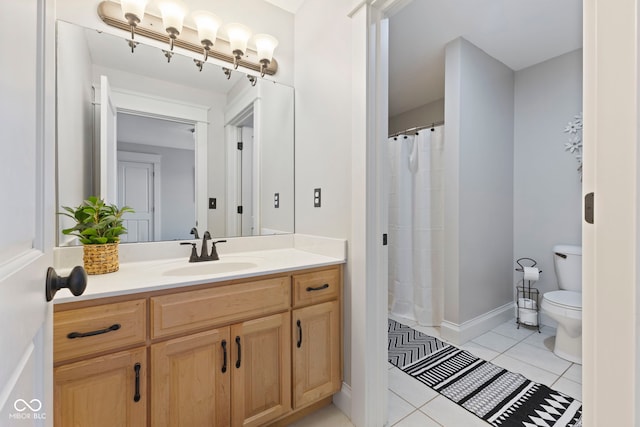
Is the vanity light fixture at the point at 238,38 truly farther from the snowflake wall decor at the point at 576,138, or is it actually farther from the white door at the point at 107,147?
the snowflake wall decor at the point at 576,138

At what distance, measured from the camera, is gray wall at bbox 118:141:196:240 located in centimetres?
161

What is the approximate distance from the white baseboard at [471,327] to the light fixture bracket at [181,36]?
2.43m

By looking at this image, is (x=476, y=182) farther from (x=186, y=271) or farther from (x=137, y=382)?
(x=137, y=382)

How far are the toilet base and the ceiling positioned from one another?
2.27 meters

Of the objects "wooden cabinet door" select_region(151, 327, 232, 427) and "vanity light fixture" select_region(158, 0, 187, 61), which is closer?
"wooden cabinet door" select_region(151, 327, 232, 427)

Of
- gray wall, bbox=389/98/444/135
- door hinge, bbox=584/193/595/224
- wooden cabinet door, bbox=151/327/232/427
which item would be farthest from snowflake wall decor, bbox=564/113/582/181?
wooden cabinet door, bbox=151/327/232/427

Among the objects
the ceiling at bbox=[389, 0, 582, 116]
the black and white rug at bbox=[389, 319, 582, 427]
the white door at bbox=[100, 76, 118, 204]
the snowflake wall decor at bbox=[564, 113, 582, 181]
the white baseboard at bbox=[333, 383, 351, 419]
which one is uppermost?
the ceiling at bbox=[389, 0, 582, 116]

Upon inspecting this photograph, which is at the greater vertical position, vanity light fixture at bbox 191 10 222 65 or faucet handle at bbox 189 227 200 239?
vanity light fixture at bbox 191 10 222 65

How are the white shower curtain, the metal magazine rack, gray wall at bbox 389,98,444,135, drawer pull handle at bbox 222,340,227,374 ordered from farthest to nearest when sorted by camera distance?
gray wall at bbox 389,98,444,135
the white shower curtain
the metal magazine rack
drawer pull handle at bbox 222,340,227,374

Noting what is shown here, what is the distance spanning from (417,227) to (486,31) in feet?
5.54

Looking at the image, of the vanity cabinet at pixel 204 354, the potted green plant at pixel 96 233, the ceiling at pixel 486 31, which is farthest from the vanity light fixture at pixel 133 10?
the ceiling at pixel 486 31

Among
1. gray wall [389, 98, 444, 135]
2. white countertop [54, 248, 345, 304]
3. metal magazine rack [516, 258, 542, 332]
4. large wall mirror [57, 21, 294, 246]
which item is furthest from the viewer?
gray wall [389, 98, 444, 135]

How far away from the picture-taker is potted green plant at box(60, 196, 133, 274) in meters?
1.20

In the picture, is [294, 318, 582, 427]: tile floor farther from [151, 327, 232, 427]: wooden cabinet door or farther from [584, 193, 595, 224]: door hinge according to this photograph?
[584, 193, 595, 224]: door hinge
